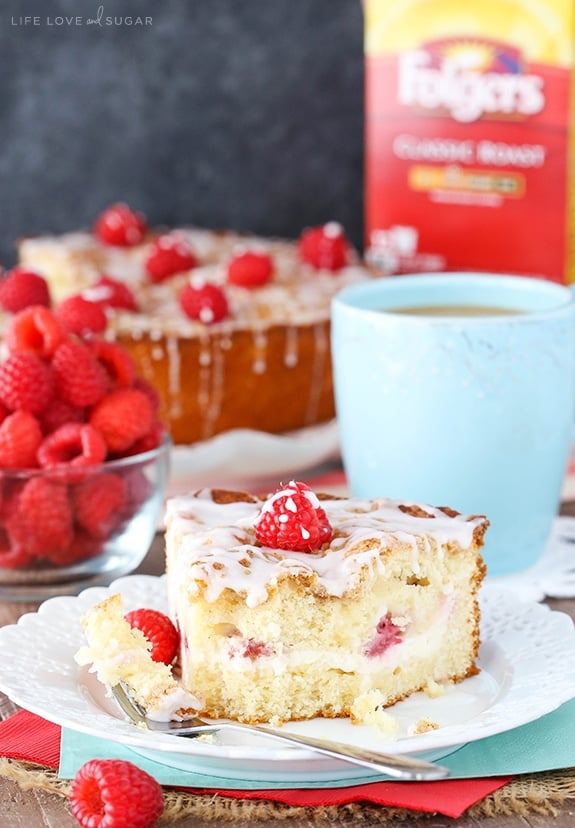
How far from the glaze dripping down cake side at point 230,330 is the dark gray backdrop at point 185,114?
624 millimetres

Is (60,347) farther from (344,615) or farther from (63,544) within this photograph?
(344,615)

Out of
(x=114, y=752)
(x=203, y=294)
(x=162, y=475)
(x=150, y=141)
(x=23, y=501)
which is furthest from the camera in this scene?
(x=150, y=141)

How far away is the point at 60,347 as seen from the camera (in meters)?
1.69

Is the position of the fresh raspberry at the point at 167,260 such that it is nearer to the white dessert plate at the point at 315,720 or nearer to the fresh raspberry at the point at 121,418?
the fresh raspberry at the point at 121,418

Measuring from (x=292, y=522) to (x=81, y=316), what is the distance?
0.77 meters

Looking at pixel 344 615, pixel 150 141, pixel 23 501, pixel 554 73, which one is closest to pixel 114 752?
pixel 344 615

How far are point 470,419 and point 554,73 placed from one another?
0.77 metres

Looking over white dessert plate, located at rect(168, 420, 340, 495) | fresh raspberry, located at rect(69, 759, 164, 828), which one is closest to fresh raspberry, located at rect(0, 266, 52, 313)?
white dessert plate, located at rect(168, 420, 340, 495)

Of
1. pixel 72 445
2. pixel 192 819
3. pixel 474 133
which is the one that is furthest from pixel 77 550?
pixel 474 133

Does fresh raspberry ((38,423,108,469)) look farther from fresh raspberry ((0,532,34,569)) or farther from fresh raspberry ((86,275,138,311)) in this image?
fresh raspberry ((86,275,138,311))

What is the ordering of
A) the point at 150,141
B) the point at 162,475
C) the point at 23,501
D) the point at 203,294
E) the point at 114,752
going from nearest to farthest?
the point at 114,752 → the point at 23,501 → the point at 162,475 → the point at 203,294 → the point at 150,141

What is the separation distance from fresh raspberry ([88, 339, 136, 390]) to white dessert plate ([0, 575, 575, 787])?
30 cm

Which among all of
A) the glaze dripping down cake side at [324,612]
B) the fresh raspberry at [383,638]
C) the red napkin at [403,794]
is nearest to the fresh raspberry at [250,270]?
the glaze dripping down cake side at [324,612]

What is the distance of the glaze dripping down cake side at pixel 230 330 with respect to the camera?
82.0 inches
